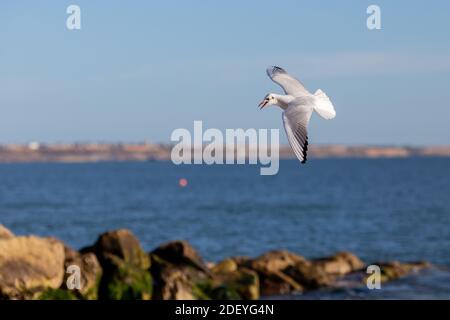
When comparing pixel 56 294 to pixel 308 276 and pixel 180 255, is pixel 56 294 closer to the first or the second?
pixel 180 255

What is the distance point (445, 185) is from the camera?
422 feet

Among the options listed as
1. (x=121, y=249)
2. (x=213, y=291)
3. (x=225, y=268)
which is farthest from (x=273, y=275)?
(x=121, y=249)

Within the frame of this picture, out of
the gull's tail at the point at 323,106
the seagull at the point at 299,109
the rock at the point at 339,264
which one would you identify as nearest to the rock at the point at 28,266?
the seagull at the point at 299,109

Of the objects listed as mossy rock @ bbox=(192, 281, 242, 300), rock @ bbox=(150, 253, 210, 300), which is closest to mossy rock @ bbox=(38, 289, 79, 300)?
rock @ bbox=(150, 253, 210, 300)

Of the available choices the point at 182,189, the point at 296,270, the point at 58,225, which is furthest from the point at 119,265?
the point at 182,189

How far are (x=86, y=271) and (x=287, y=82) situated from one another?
542 inches

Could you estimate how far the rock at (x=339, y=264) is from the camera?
34.3 m

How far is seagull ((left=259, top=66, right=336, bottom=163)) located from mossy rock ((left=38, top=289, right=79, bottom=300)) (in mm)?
12662

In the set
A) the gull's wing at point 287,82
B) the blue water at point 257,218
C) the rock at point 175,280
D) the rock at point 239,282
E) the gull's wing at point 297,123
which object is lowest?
the blue water at point 257,218

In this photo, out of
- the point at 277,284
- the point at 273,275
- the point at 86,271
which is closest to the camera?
the point at 86,271

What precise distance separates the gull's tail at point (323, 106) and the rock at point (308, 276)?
866 inches

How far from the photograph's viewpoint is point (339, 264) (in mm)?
34844

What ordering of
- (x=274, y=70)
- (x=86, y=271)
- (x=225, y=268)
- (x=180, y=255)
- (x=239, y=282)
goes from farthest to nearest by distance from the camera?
(x=225, y=268) → (x=239, y=282) → (x=180, y=255) → (x=86, y=271) → (x=274, y=70)

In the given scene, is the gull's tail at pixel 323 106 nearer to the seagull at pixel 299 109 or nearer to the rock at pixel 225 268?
the seagull at pixel 299 109
